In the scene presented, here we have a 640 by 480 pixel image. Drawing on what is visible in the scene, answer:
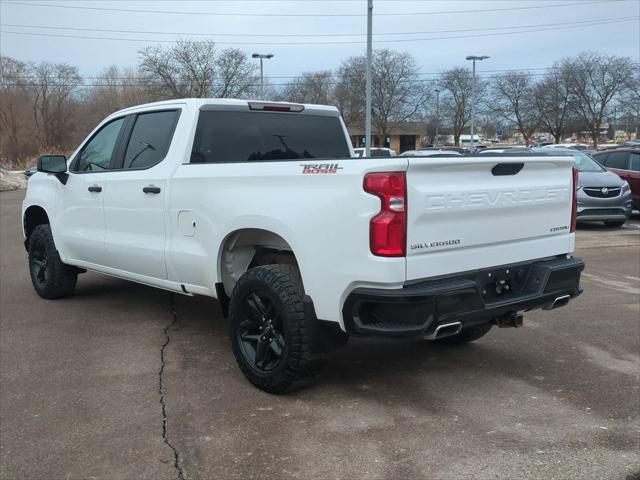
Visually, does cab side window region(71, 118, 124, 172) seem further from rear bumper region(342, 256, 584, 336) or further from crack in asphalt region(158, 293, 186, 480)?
rear bumper region(342, 256, 584, 336)

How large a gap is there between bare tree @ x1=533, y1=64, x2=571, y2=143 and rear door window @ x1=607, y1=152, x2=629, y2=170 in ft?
158

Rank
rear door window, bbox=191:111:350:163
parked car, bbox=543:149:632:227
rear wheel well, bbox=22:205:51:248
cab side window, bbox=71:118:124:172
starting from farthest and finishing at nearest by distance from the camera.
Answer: parked car, bbox=543:149:632:227
rear wheel well, bbox=22:205:51:248
cab side window, bbox=71:118:124:172
rear door window, bbox=191:111:350:163

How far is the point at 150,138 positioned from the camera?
544cm

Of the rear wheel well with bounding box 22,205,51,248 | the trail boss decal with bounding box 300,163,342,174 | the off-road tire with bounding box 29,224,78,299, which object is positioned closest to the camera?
the trail boss decal with bounding box 300,163,342,174

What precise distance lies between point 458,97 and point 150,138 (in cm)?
5896

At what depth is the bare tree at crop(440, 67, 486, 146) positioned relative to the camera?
60094 mm

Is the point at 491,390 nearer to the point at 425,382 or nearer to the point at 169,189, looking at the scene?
the point at 425,382

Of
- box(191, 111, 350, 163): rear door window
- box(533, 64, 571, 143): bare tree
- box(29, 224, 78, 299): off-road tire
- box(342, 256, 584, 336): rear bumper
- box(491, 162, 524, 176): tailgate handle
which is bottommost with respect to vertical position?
box(29, 224, 78, 299): off-road tire

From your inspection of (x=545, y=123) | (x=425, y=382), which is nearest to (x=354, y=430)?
(x=425, y=382)

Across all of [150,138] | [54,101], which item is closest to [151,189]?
[150,138]

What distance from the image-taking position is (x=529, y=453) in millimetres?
3420

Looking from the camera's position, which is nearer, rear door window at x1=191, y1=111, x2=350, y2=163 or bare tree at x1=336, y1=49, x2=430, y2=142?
rear door window at x1=191, y1=111, x2=350, y2=163

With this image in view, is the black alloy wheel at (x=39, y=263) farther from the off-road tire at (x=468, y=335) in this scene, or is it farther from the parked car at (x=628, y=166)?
the parked car at (x=628, y=166)

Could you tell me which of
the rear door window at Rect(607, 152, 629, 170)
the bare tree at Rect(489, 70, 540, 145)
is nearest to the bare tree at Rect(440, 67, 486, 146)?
the bare tree at Rect(489, 70, 540, 145)
